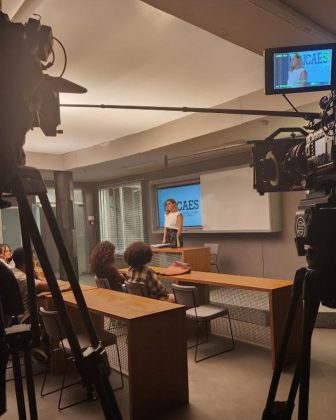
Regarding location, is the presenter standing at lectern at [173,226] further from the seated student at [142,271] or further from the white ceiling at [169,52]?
the seated student at [142,271]

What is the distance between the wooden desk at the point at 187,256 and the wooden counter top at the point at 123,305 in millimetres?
2306

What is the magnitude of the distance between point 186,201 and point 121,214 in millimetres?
2351

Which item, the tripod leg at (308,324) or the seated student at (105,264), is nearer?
the tripod leg at (308,324)

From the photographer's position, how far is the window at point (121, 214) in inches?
341

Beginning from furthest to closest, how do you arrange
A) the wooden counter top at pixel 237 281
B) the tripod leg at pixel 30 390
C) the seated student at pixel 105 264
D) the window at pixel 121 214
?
1. the window at pixel 121 214
2. the seated student at pixel 105 264
3. the wooden counter top at pixel 237 281
4. the tripod leg at pixel 30 390

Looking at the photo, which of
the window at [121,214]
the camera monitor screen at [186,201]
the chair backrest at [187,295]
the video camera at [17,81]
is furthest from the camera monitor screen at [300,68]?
the window at [121,214]

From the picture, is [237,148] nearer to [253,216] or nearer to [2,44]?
[253,216]

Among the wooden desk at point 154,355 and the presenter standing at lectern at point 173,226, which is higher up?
the presenter standing at lectern at point 173,226

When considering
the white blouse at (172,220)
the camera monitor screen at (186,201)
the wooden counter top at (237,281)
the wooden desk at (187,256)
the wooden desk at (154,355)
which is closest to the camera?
the wooden desk at (154,355)

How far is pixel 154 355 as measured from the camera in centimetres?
241

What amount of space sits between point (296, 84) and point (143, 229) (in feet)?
23.4

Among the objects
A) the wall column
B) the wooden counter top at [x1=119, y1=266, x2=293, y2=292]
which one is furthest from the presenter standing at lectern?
the wooden counter top at [x1=119, y1=266, x2=293, y2=292]

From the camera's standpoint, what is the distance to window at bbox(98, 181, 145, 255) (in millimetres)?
8656

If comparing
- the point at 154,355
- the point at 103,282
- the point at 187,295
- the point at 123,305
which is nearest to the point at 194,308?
the point at 187,295
